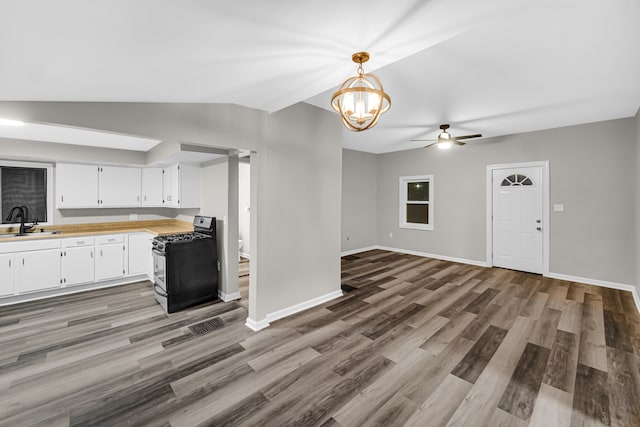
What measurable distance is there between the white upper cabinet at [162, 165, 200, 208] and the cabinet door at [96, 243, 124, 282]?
1051 mm

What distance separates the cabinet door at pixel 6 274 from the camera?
3.39 meters

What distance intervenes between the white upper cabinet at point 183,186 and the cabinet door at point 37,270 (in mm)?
1675

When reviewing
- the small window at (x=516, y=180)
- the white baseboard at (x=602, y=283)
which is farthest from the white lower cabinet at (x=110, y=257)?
the white baseboard at (x=602, y=283)

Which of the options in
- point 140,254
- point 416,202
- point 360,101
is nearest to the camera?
point 360,101

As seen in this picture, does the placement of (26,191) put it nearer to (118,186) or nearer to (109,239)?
(118,186)

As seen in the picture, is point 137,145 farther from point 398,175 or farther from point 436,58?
point 398,175

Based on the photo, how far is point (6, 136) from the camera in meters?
3.42

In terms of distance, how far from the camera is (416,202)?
6.69 metres


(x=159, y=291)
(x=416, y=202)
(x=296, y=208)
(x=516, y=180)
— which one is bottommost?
(x=159, y=291)

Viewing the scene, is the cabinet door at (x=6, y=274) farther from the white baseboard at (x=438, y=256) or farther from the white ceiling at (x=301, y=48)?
the white baseboard at (x=438, y=256)

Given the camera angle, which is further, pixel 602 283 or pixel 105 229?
pixel 105 229

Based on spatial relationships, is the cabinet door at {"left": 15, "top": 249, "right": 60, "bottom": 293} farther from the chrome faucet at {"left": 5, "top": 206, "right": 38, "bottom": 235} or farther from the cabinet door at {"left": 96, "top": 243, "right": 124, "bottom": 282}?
the chrome faucet at {"left": 5, "top": 206, "right": 38, "bottom": 235}

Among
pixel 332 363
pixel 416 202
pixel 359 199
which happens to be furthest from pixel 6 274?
pixel 416 202

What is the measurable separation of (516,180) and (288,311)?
196 inches
